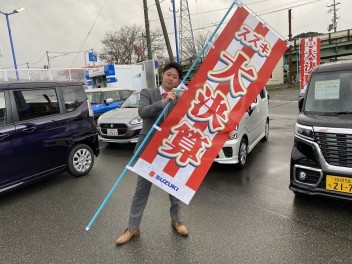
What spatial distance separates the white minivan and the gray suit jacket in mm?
2281

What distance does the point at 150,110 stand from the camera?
2695 mm

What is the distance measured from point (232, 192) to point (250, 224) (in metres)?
0.99

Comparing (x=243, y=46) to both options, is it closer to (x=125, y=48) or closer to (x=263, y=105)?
(x=263, y=105)

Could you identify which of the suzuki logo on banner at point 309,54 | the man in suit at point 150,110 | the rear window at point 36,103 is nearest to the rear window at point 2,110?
the rear window at point 36,103

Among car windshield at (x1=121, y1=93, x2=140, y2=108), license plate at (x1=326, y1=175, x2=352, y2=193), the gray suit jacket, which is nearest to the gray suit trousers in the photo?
the gray suit jacket

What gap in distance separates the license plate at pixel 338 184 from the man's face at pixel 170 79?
2.08m

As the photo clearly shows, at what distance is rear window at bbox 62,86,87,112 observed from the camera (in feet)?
16.5

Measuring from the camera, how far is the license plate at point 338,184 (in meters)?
3.12

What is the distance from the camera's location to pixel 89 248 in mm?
2959

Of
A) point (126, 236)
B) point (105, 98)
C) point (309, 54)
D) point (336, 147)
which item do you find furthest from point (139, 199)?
point (309, 54)

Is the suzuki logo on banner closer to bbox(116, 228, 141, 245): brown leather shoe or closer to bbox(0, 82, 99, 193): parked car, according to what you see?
bbox(0, 82, 99, 193): parked car

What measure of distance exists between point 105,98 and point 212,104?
8.71m

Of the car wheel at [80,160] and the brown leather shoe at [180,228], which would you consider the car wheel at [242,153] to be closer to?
the brown leather shoe at [180,228]

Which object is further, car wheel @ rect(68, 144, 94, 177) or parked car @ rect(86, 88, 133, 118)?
parked car @ rect(86, 88, 133, 118)
